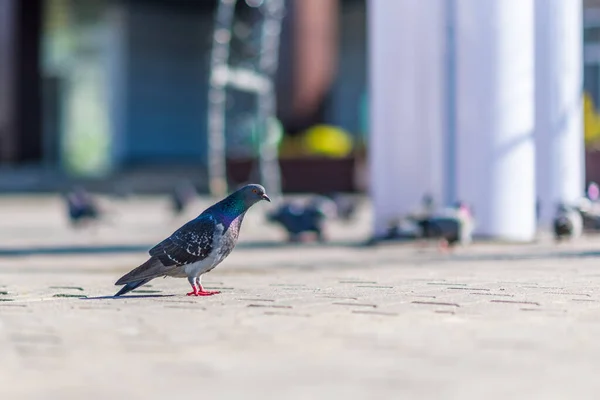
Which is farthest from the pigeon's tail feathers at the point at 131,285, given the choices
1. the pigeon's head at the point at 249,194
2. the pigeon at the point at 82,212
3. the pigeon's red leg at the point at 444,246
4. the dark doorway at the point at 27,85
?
the dark doorway at the point at 27,85

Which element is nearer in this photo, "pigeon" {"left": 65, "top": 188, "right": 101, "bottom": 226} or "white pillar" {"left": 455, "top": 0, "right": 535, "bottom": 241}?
"white pillar" {"left": 455, "top": 0, "right": 535, "bottom": 241}

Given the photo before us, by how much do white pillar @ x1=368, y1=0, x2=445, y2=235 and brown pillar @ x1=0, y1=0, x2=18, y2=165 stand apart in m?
31.2

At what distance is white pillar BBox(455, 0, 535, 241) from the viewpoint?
13.7 m

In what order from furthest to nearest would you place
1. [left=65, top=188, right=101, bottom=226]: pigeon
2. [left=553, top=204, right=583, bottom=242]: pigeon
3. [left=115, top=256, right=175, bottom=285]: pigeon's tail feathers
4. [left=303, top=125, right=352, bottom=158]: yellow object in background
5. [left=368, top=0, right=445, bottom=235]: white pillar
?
[left=303, top=125, right=352, bottom=158]: yellow object in background → [left=65, top=188, right=101, bottom=226]: pigeon → [left=368, top=0, right=445, bottom=235]: white pillar → [left=553, top=204, right=583, bottom=242]: pigeon → [left=115, top=256, right=175, bottom=285]: pigeon's tail feathers

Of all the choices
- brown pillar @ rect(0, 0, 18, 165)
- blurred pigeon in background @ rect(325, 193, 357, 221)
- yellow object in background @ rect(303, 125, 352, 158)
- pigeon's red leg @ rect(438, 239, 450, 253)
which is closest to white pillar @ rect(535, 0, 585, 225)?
pigeon's red leg @ rect(438, 239, 450, 253)

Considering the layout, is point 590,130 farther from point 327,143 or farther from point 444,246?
point 444,246

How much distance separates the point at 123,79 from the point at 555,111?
39.6 metres

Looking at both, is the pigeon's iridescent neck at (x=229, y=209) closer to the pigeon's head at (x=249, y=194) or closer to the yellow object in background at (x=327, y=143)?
the pigeon's head at (x=249, y=194)

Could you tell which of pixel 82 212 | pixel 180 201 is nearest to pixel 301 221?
pixel 82 212

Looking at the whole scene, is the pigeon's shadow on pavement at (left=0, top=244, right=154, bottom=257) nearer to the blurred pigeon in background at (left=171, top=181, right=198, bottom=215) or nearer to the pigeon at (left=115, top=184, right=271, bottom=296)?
the blurred pigeon in background at (left=171, top=181, right=198, bottom=215)

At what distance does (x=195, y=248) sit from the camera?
7.09 metres

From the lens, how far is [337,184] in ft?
107

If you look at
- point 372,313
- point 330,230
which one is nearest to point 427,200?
point 330,230

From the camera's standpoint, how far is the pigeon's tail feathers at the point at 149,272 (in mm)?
6992
